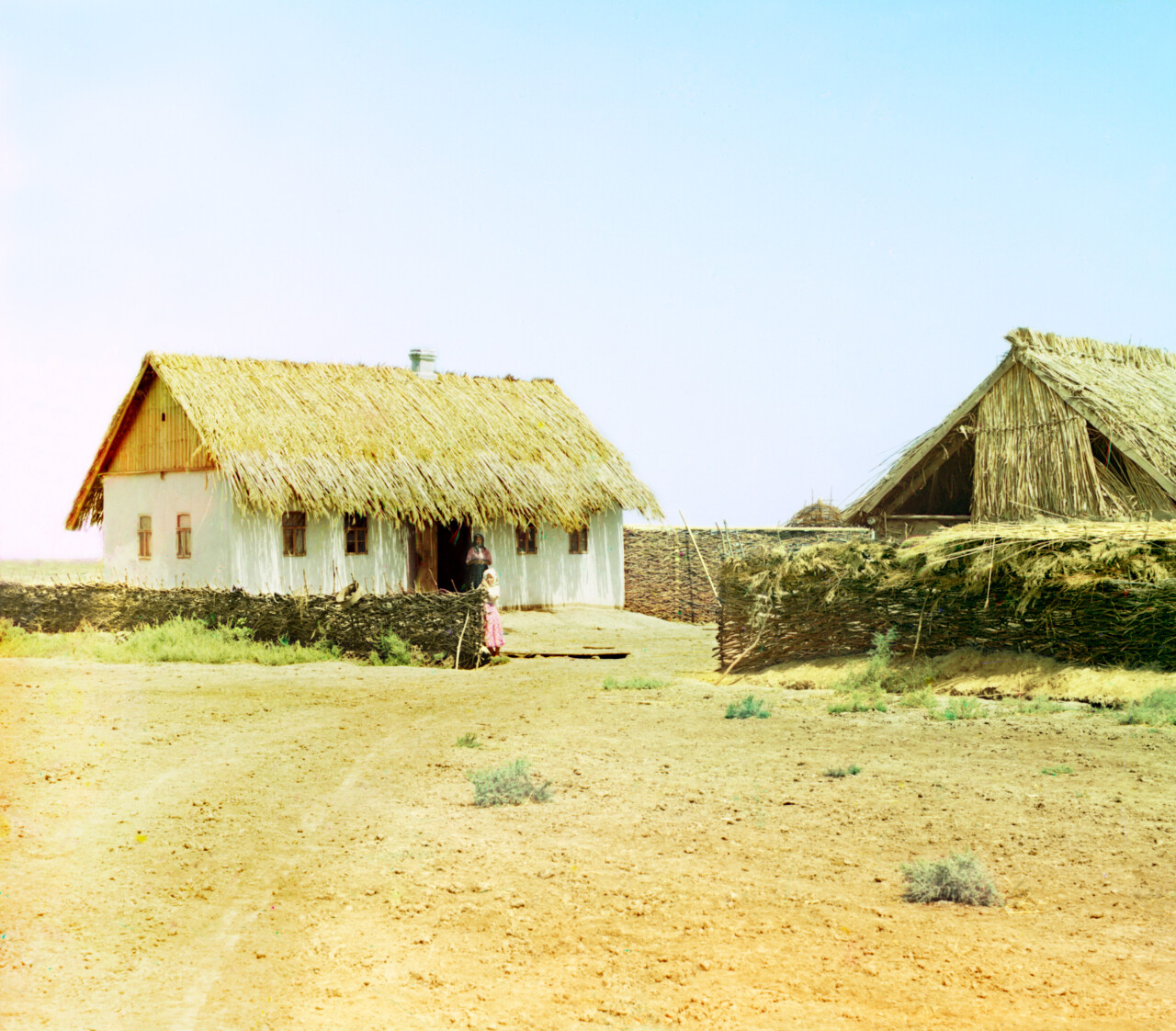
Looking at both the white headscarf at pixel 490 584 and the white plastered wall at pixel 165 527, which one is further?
the white plastered wall at pixel 165 527

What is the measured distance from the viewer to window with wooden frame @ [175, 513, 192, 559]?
23.0 meters

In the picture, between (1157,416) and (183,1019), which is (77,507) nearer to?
(1157,416)

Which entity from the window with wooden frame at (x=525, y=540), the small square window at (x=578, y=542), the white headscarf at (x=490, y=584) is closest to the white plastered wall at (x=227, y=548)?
the window with wooden frame at (x=525, y=540)

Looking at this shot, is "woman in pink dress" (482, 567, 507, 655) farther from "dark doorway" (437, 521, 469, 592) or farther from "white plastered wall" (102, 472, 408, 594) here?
"dark doorway" (437, 521, 469, 592)

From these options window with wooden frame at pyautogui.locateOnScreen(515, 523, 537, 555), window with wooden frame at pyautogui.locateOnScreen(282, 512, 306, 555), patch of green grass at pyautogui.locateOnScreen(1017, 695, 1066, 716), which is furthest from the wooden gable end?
patch of green grass at pyautogui.locateOnScreen(1017, 695, 1066, 716)

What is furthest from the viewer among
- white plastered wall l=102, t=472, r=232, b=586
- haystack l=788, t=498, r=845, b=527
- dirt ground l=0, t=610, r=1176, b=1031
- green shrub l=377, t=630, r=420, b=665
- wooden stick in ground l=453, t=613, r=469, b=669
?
haystack l=788, t=498, r=845, b=527

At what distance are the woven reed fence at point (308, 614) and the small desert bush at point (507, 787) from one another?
8164 mm

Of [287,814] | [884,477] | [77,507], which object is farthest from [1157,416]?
[77,507]

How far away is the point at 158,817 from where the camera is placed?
311 inches

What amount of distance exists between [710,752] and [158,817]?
4.32 metres

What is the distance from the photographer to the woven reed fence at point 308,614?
659 inches

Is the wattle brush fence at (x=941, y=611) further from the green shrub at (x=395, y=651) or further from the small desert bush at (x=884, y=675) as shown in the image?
the green shrub at (x=395, y=651)

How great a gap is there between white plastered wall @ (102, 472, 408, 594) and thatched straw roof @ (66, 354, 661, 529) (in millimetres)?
674

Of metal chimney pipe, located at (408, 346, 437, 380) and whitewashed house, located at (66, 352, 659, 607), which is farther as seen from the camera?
metal chimney pipe, located at (408, 346, 437, 380)
